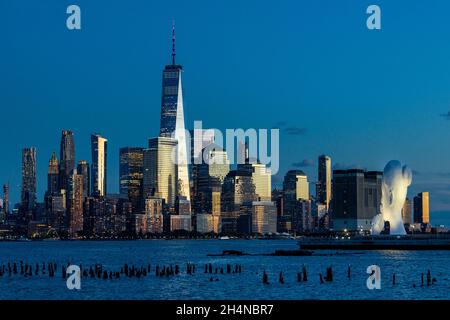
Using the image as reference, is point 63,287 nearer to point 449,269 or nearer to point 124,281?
point 124,281

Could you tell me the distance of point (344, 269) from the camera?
12056 centimetres

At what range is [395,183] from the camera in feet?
611

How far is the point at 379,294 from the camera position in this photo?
8125 cm

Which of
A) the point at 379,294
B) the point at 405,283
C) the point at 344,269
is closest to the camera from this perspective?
the point at 379,294

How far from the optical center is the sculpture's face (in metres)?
185

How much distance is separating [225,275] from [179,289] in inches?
855

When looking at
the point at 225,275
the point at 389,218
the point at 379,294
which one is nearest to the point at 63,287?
the point at 225,275

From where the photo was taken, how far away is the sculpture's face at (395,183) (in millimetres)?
185125
